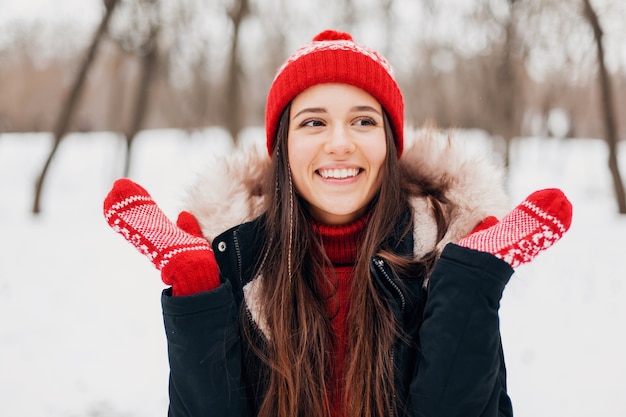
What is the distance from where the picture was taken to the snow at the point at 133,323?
3023mm

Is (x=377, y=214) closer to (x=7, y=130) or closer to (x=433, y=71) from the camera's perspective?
(x=433, y=71)

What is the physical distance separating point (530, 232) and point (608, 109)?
6.46 meters

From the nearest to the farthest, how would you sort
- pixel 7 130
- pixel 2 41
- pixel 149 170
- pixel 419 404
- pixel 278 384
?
pixel 419 404 → pixel 278 384 → pixel 2 41 → pixel 149 170 → pixel 7 130

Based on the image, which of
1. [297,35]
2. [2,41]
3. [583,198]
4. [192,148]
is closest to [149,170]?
[192,148]

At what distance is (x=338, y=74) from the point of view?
5.56ft

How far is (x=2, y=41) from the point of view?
10156 mm

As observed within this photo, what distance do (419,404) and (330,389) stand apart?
0.40 m

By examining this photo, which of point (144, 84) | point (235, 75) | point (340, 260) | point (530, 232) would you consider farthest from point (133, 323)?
point (144, 84)

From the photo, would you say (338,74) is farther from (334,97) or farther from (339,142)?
(339,142)

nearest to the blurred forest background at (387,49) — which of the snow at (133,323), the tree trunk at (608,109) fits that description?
the tree trunk at (608,109)

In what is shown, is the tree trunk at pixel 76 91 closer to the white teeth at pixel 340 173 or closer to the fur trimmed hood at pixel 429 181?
the fur trimmed hood at pixel 429 181

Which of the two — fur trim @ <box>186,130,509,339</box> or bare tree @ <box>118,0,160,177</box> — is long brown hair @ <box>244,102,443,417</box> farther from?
bare tree @ <box>118,0,160,177</box>

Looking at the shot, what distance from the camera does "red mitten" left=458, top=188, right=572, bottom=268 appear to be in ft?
4.48

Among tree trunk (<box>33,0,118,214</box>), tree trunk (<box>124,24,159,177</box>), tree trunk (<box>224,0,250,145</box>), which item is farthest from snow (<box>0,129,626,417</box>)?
tree trunk (<box>224,0,250,145</box>)
